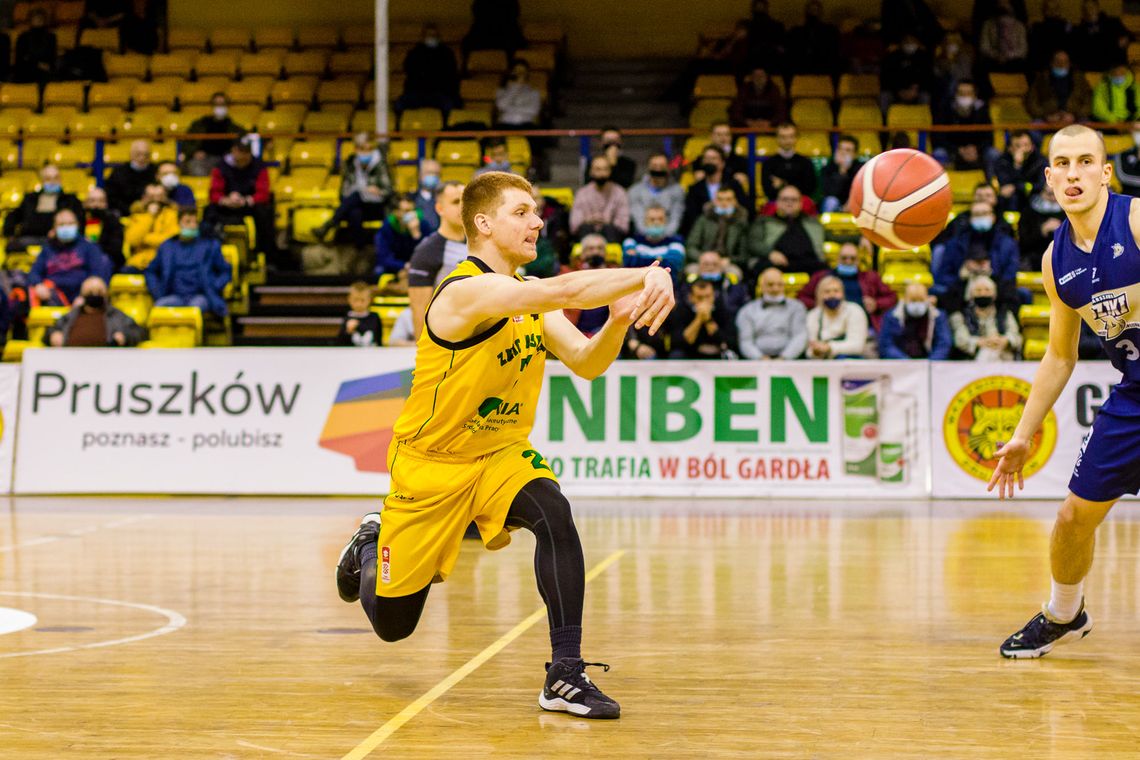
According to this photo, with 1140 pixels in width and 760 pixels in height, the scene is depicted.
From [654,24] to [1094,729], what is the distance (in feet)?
62.8

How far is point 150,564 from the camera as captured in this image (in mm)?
8562

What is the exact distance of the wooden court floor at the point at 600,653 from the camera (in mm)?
4312

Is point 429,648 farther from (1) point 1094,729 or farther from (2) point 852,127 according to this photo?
(2) point 852,127

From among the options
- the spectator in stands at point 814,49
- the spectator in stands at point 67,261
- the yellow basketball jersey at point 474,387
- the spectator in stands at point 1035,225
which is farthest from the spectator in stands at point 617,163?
the yellow basketball jersey at point 474,387

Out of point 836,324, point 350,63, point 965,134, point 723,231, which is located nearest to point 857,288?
point 836,324

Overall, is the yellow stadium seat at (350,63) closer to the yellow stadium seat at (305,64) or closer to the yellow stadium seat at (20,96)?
the yellow stadium seat at (305,64)

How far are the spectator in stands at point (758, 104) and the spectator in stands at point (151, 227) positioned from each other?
7075 mm

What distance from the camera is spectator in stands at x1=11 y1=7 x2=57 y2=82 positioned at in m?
21.3

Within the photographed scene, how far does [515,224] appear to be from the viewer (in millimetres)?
4898

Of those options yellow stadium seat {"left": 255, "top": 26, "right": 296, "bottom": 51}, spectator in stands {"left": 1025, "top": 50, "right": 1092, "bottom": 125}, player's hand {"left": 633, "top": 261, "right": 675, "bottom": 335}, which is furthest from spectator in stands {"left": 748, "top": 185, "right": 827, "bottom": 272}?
player's hand {"left": 633, "top": 261, "right": 675, "bottom": 335}

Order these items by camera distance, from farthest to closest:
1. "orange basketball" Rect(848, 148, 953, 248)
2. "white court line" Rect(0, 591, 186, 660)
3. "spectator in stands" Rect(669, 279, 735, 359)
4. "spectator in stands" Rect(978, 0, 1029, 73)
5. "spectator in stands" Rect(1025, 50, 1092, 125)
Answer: "spectator in stands" Rect(978, 0, 1029, 73) → "spectator in stands" Rect(1025, 50, 1092, 125) → "spectator in stands" Rect(669, 279, 735, 359) → "orange basketball" Rect(848, 148, 953, 248) → "white court line" Rect(0, 591, 186, 660)

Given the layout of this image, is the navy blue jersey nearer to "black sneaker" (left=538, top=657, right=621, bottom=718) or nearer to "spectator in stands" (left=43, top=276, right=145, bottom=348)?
"black sneaker" (left=538, top=657, right=621, bottom=718)

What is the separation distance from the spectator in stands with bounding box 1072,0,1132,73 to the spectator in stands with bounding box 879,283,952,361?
22.3 ft

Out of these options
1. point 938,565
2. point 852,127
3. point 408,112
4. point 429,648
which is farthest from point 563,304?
point 408,112
